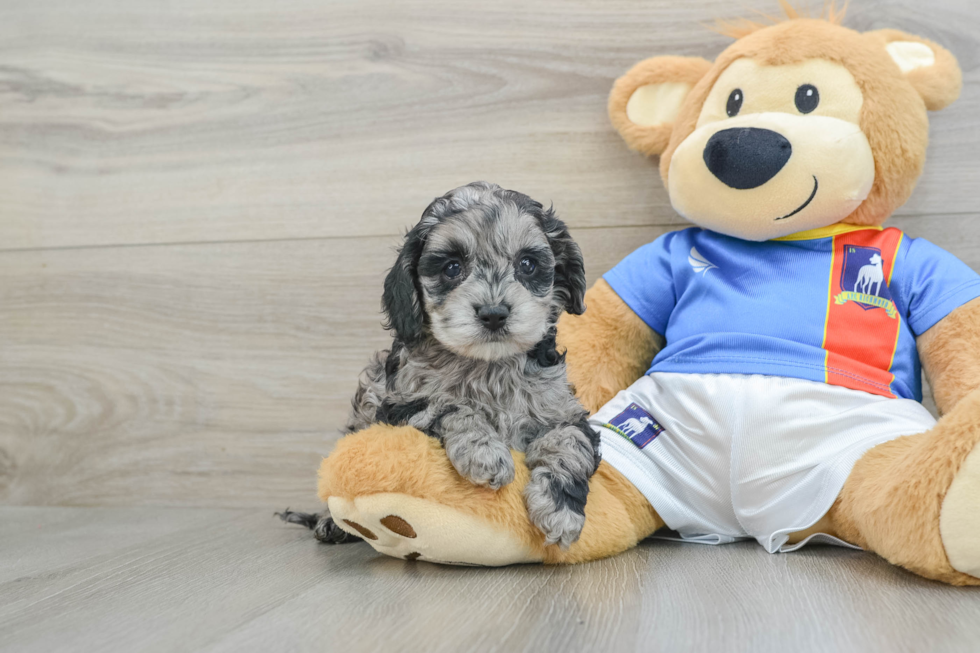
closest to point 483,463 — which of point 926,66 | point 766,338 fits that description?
point 766,338

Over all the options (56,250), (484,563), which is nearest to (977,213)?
(484,563)

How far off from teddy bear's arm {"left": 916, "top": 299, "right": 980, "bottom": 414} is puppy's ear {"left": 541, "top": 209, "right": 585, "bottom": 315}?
0.74m

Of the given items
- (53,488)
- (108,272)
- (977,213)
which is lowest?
(53,488)

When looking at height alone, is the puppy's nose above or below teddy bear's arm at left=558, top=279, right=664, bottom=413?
above

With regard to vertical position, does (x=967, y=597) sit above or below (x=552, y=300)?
below

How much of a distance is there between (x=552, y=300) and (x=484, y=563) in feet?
1.67

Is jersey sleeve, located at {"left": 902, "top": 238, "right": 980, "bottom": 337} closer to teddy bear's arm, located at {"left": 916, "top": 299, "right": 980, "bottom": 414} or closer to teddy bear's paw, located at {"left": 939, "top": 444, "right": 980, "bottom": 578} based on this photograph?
teddy bear's arm, located at {"left": 916, "top": 299, "right": 980, "bottom": 414}

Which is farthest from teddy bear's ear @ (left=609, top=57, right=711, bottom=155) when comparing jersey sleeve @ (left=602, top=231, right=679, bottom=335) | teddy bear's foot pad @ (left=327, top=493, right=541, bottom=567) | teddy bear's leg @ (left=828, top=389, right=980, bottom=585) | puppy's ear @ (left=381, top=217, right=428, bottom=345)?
teddy bear's foot pad @ (left=327, top=493, right=541, bottom=567)

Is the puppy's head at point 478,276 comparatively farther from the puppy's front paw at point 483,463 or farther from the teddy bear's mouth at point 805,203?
the teddy bear's mouth at point 805,203

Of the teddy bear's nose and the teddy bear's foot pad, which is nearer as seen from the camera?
the teddy bear's foot pad

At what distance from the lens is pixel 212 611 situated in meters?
1.19

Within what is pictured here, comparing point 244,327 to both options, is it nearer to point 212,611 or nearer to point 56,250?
point 56,250

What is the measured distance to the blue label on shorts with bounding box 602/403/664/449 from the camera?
1.59m

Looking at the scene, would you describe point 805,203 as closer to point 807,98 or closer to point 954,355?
point 807,98
